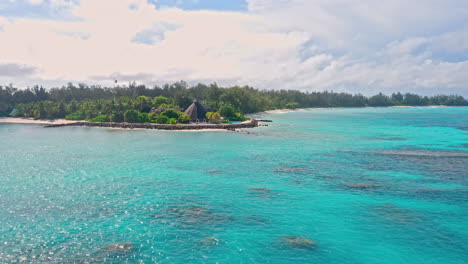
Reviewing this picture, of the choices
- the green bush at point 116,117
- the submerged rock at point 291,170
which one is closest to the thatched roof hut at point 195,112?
the green bush at point 116,117

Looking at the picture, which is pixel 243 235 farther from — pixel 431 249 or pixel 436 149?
pixel 436 149

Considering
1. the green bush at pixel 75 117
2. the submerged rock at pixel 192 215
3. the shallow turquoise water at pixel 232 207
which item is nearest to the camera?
the shallow turquoise water at pixel 232 207

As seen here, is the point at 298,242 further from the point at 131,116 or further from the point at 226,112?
the point at 226,112

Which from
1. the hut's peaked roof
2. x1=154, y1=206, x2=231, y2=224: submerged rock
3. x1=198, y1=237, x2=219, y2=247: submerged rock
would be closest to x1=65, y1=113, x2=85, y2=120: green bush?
the hut's peaked roof

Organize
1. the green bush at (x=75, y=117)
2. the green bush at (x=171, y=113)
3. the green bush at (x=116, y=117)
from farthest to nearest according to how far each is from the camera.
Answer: the green bush at (x=75, y=117)
the green bush at (x=116, y=117)
the green bush at (x=171, y=113)

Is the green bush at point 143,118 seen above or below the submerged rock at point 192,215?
above

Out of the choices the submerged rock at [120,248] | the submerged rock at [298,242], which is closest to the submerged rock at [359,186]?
the submerged rock at [298,242]

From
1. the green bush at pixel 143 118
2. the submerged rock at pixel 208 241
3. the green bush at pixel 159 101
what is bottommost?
the submerged rock at pixel 208 241

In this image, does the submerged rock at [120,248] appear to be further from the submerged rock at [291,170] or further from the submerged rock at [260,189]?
the submerged rock at [291,170]

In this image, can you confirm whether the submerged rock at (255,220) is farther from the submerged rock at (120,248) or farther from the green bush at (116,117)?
the green bush at (116,117)

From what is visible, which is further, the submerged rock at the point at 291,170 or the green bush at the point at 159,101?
the green bush at the point at 159,101
